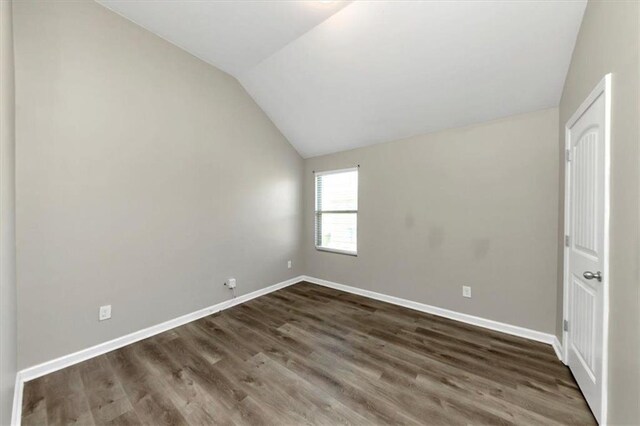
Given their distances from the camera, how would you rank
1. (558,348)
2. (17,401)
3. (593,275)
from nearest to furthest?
(593,275), (17,401), (558,348)

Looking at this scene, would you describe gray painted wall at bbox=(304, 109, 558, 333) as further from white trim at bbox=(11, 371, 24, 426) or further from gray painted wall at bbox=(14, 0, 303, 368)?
white trim at bbox=(11, 371, 24, 426)

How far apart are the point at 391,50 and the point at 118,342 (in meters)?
3.85

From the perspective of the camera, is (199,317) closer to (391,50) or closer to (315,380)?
(315,380)

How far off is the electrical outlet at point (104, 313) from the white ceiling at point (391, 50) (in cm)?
278

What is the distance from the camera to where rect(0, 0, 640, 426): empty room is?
1521 mm

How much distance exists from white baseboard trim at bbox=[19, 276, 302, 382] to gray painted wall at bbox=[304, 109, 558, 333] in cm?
195

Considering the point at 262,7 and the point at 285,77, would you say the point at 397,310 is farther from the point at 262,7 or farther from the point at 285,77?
the point at 262,7

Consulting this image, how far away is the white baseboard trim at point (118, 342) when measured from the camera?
75.1 inches

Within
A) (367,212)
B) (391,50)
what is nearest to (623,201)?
(391,50)

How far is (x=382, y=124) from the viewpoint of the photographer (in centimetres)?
321

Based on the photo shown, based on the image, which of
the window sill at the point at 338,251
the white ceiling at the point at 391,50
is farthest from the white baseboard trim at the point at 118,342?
the white ceiling at the point at 391,50

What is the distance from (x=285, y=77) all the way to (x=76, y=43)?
193 cm

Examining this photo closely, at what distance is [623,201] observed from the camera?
1230 mm

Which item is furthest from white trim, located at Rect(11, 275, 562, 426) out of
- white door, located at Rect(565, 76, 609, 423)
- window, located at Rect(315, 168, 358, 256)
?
window, located at Rect(315, 168, 358, 256)
